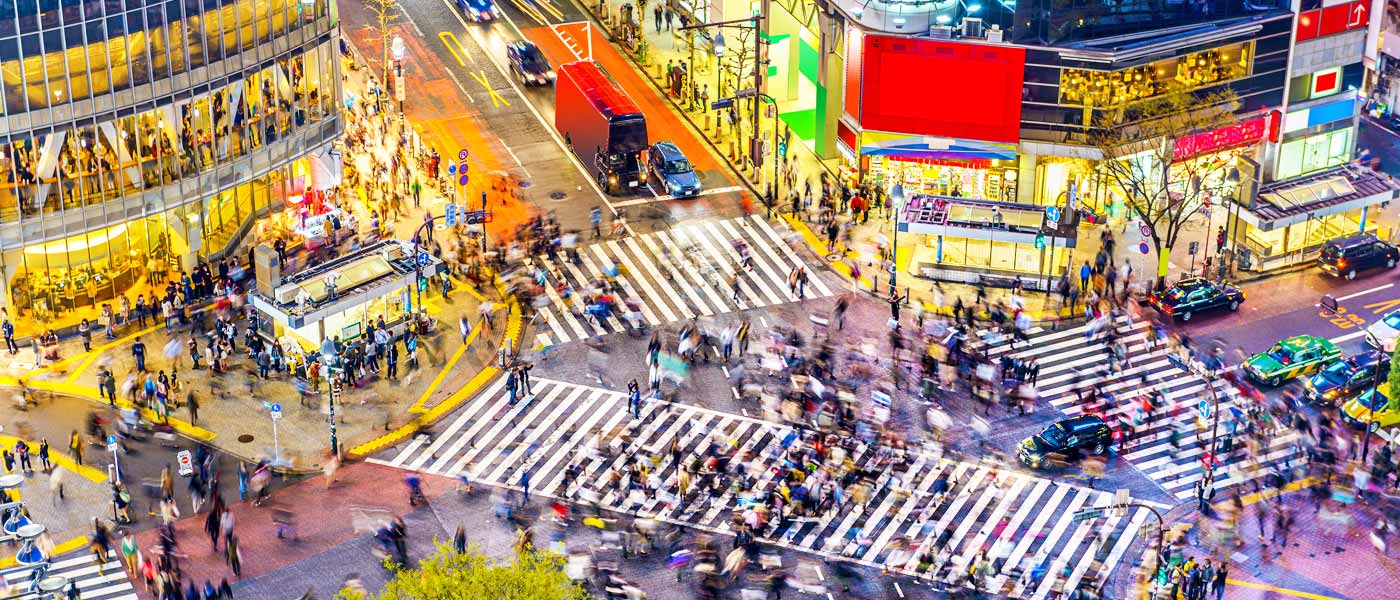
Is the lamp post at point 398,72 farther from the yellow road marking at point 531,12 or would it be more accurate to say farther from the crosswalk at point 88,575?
the crosswalk at point 88,575

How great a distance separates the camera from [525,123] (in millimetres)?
114750

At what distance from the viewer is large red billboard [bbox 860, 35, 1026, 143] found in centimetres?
9738

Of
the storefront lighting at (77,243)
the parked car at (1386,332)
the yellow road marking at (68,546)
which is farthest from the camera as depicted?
the storefront lighting at (77,243)

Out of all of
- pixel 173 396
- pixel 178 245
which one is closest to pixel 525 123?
pixel 178 245

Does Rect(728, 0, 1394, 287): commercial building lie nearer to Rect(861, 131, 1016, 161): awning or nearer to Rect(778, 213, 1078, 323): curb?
Rect(861, 131, 1016, 161): awning

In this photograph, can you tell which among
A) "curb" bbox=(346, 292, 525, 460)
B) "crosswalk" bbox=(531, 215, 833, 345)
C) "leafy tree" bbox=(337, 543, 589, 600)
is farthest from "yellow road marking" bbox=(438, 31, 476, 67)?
"leafy tree" bbox=(337, 543, 589, 600)

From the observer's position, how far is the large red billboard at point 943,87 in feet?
319

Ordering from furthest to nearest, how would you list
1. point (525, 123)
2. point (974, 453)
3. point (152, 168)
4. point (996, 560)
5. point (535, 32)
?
point (535, 32) < point (525, 123) < point (152, 168) < point (974, 453) < point (996, 560)

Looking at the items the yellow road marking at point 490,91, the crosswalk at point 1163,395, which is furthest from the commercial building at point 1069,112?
the yellow road marking at point 490,91

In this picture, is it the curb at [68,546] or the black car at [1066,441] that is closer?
the curb at [68,546]

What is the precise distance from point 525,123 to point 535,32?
1361 cm

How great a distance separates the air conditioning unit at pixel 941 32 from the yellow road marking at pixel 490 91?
2983 cm

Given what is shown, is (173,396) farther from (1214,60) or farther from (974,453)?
(1214,60)

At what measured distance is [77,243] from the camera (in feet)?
300
